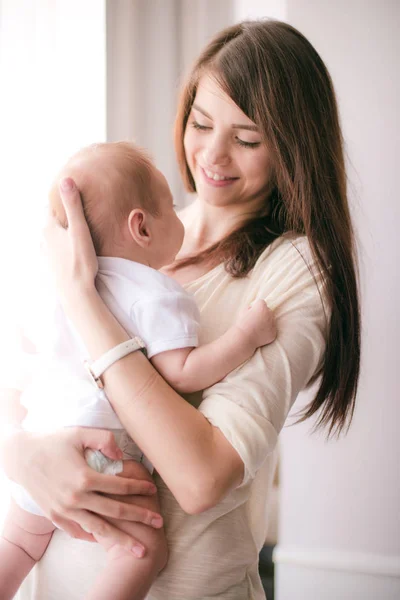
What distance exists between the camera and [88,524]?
40.8 inches

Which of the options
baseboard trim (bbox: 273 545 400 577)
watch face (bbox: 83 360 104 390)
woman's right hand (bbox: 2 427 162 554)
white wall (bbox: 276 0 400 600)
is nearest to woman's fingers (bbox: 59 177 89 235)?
watch face (bbox: 83 360 104 390)

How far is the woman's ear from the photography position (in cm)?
114

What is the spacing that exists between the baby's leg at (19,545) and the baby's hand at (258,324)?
0.50 metres

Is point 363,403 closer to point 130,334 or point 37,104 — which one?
point 130,334

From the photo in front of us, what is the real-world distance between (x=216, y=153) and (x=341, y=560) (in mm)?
1791

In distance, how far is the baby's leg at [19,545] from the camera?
1.12 meters

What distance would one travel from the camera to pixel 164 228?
3.94 feet

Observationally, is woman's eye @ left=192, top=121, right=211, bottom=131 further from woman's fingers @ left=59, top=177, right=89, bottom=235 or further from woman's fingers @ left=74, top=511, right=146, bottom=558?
woman's fingers @ left=74, top=511, right=146, bottom=558

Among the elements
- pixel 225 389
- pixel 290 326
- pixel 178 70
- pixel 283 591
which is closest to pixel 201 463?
pixel 225 389

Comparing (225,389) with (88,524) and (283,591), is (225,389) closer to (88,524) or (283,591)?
(88,524)

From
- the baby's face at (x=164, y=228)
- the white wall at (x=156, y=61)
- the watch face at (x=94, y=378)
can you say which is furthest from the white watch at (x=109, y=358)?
the white wall at (x=156, y=61)

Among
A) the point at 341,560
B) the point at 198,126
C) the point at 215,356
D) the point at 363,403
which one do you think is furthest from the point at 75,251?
the point at 341,560

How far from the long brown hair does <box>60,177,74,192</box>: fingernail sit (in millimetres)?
394

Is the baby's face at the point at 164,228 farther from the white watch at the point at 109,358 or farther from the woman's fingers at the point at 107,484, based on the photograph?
the woman's fingers at the point at 107,484
